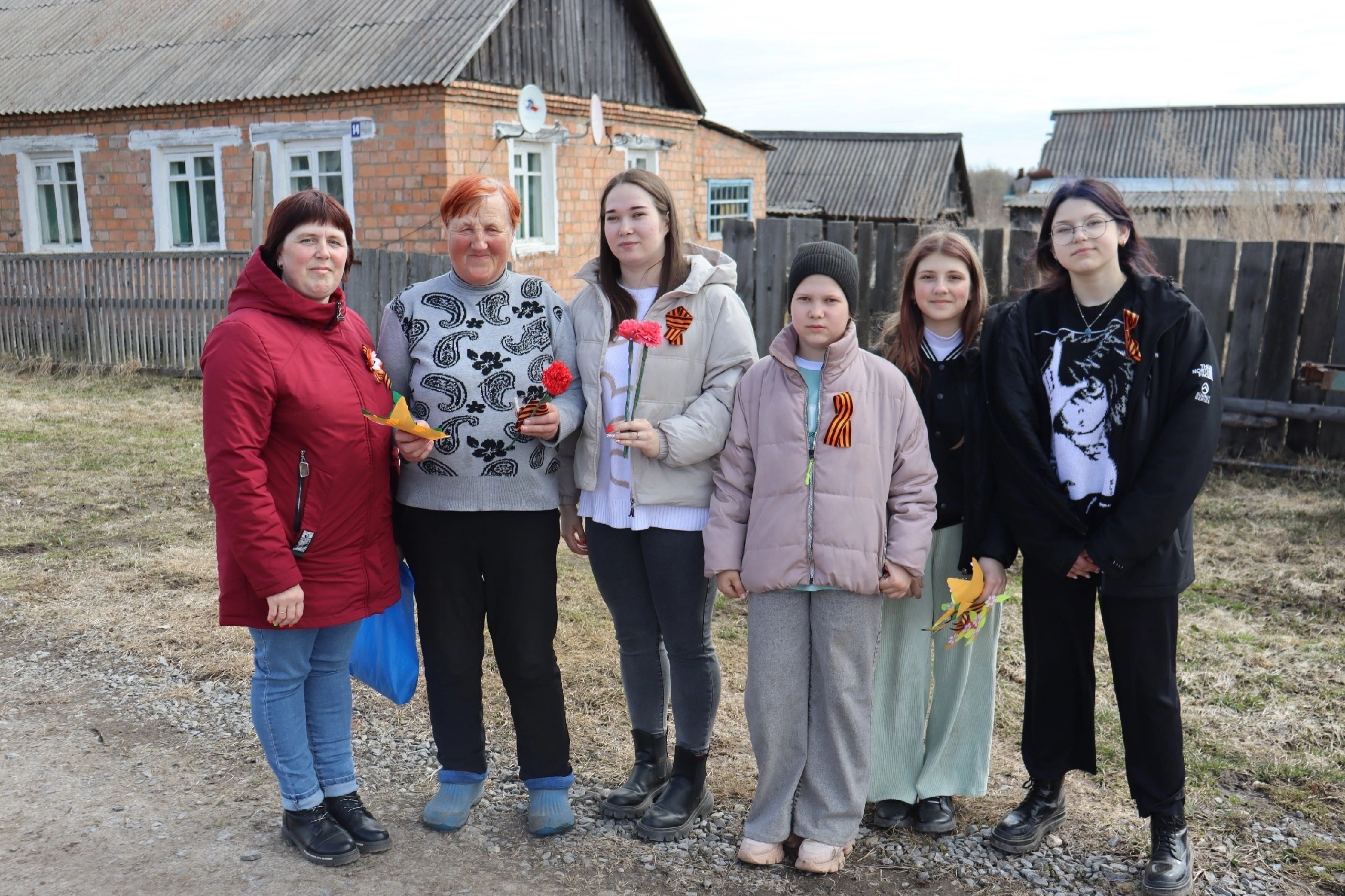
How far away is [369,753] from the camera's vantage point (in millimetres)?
3697

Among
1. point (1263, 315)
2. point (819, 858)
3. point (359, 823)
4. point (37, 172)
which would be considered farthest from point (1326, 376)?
point (37, 172)

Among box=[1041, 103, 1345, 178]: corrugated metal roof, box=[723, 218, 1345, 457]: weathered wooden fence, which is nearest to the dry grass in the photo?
box=[723, 218, 1345, 457]: weathered wooden fence

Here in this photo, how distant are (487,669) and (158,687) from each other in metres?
1.30

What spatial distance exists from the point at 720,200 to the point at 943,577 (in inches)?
668

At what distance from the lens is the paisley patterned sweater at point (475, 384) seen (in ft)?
9.71

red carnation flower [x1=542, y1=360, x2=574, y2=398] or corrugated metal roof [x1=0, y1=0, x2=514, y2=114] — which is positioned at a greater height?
corrugated metal roof [x1=0, y1=0, x2=514, y2=114]

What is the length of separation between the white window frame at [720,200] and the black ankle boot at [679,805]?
1568 centimetres

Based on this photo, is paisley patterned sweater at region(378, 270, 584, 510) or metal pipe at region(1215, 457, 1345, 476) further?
metal pipe at region(1215, 457, 1345, 476)

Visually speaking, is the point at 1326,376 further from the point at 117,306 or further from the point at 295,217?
the point at 117,306

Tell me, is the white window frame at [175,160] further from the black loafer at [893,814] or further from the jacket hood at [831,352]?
the black loafer at [893,814]

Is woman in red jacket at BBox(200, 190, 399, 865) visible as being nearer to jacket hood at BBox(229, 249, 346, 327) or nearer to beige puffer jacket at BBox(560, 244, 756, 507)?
jacket hood at BBox(229, 249, 346, 327)

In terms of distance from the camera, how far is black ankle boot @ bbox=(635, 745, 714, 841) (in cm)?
312

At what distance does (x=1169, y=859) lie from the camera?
9.37 ft

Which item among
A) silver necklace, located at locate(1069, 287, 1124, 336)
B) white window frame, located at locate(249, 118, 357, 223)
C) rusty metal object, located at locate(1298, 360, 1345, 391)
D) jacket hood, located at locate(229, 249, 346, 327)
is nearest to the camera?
jacket hood, located at locate(229, 249, 346, 327)
